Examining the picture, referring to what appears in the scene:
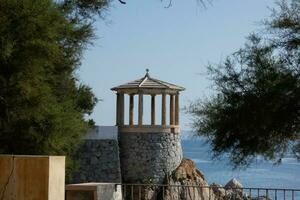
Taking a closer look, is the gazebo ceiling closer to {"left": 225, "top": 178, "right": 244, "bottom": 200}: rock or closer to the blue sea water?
the blue sea water

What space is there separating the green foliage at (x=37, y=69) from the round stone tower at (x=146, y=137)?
12.8m

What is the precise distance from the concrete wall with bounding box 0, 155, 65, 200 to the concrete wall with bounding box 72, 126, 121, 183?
22.3 meters

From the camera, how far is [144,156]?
31.5 meters

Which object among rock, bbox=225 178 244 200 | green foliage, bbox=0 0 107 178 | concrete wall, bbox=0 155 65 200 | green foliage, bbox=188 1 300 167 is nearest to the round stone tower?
rock, bbox=225 178 244 200

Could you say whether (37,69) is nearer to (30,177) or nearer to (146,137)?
(30,177)

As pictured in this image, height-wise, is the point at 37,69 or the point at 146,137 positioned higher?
the point at 37,69

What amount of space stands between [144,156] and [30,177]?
25.2 meters

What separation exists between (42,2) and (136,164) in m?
19.9

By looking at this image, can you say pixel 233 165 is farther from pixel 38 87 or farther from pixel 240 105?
pixel 38 87

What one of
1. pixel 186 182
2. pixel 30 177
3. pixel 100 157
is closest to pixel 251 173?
pixel 186 182

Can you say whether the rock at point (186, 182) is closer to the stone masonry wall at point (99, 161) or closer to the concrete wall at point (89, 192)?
the stone masonry wall at point (99, 161)

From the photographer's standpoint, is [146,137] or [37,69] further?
[146,137]

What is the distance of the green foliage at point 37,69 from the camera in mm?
12039

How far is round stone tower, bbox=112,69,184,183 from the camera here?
3112 cm
